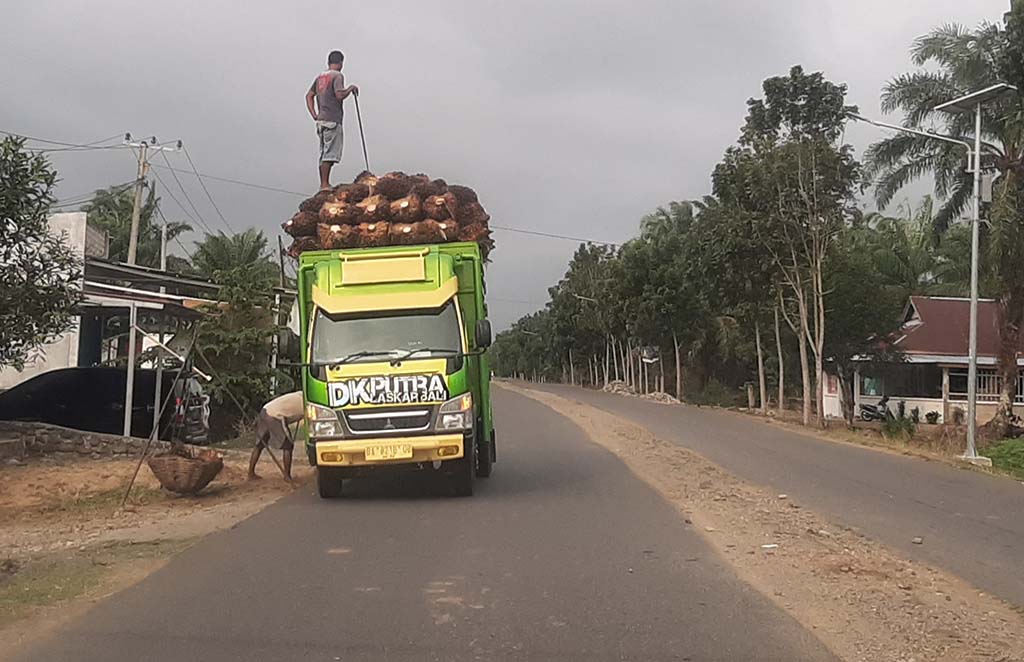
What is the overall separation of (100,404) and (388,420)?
31.6 ft

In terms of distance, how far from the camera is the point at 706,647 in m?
6.39

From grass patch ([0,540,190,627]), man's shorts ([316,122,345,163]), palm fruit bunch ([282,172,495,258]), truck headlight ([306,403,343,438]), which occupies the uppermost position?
man's shorts ([316,122,345,163])

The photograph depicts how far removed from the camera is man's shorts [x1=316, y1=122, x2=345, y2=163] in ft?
53.2

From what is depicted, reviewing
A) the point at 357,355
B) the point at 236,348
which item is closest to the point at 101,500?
the point at 357,355

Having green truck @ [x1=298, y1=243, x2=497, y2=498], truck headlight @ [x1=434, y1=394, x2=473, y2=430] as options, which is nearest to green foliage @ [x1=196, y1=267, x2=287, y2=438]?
green truck @ [x1=298, y1=243, x2=497, y2=498]

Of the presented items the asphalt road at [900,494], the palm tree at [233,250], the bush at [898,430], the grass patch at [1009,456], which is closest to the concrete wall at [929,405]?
the bush at [898,430]

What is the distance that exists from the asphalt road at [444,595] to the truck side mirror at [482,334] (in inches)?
77.5

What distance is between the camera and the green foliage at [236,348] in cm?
2136

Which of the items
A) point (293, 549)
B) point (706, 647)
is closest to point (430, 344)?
point (293, 549)

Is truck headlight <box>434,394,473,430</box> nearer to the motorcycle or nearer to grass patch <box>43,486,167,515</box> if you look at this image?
grass patch <box>43,486,167,515</box>

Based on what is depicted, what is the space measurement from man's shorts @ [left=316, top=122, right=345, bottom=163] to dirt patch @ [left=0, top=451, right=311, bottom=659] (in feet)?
16.1

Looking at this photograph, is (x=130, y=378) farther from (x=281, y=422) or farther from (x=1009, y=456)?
(x=1009, y=456)

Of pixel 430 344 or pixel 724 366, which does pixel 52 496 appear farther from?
pixel 724 366

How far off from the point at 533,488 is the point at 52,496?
6350 mm
